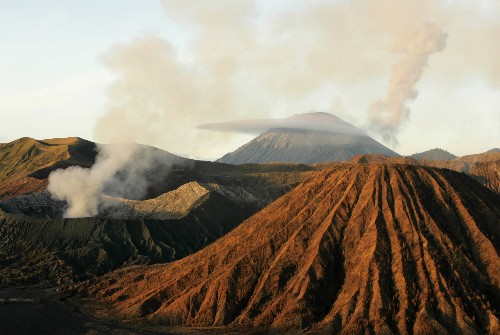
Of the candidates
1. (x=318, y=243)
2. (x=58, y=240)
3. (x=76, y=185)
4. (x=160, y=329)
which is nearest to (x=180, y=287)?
(x=160, y=329)

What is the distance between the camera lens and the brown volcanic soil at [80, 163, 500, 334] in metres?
76.1

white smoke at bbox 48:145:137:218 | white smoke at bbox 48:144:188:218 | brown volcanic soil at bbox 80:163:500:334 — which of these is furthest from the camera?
white smoke at bbox 48:144:188:218

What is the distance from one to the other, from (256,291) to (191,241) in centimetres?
6346

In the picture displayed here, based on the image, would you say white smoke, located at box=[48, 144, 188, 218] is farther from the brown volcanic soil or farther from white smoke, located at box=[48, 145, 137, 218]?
the brown volcanic soil

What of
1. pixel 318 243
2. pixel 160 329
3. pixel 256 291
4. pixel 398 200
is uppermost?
pixel 398 200

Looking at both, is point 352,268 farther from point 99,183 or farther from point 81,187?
point 99,183

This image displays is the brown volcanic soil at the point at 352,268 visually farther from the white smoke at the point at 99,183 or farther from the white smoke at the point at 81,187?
the white smoke at the point at 99,183

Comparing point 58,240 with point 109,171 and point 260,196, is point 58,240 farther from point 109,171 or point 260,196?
point 260,196

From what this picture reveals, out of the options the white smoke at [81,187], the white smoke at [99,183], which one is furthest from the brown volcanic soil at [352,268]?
the white smoke at [99,183]

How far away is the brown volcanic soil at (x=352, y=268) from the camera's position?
76125 millimetres

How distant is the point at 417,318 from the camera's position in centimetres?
7388

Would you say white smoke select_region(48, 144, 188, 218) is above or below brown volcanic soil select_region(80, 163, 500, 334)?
above

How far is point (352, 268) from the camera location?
83.8 meters

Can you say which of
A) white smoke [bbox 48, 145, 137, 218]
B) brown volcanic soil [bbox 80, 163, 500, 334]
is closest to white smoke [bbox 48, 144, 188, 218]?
white smoke [bbox 48, 145, 137, 218]
